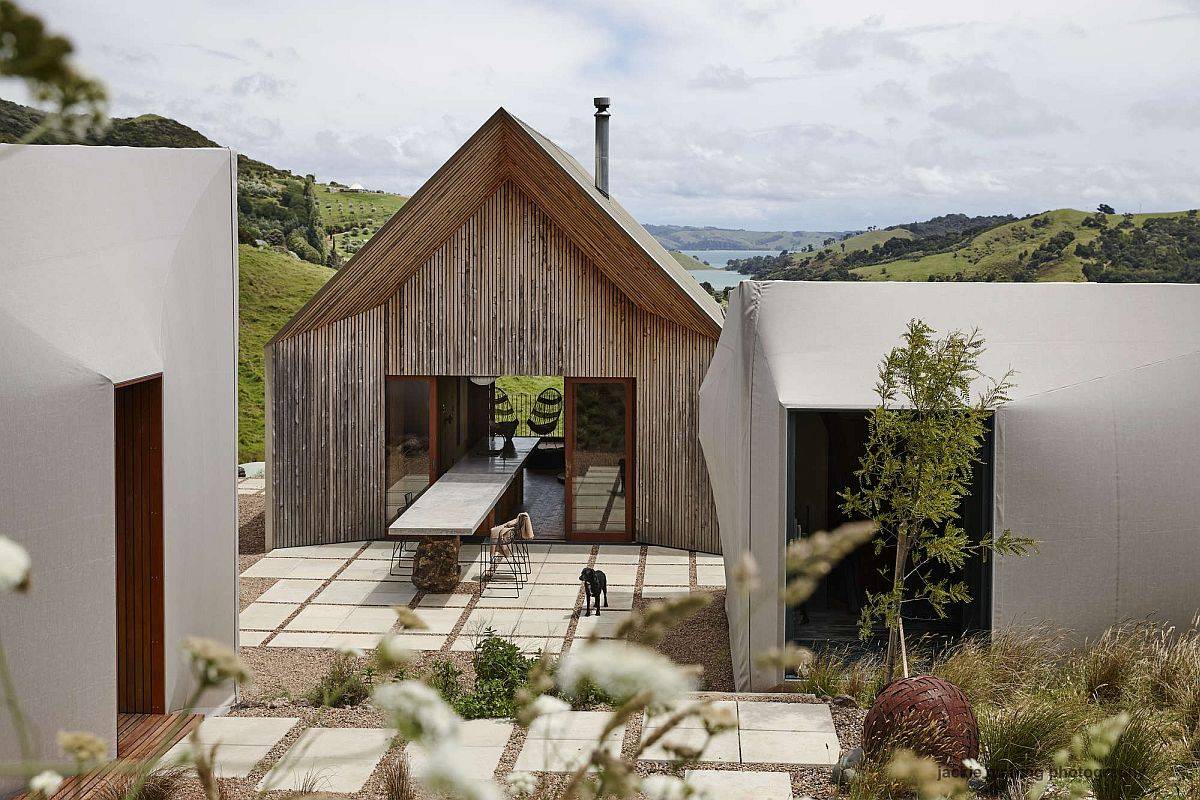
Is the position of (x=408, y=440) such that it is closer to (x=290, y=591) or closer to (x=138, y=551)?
(x=290, y=591)

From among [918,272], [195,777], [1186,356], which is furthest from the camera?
[918,272]

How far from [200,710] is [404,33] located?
887cm

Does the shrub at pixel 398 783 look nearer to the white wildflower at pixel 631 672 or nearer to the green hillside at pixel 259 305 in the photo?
the white wildflower at pixel 631 672

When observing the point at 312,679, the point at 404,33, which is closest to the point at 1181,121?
the point at 404,33

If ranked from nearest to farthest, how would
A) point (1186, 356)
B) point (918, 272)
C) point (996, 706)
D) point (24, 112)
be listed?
point (996, 706)
point (1186, 356)
point (918, 272)
point (24, 112)

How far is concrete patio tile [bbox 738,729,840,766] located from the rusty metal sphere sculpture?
19.2 inches

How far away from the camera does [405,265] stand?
14.1 metres

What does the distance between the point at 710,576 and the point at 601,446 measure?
242cm

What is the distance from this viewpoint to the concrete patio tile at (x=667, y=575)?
41.4 ft

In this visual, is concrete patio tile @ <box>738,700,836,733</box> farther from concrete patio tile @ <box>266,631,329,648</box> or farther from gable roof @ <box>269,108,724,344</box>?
gable roof @ <box>269,108,724,344</box>

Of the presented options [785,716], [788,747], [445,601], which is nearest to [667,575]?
[445,601]

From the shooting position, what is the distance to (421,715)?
→ 1.20 m

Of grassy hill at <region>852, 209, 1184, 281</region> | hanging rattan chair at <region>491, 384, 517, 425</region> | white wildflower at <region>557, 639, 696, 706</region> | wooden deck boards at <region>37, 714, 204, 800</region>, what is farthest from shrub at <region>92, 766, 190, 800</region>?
grassy hill at <region>852, 209, 1184, 281</region>

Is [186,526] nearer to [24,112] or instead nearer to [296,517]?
[296,517]
